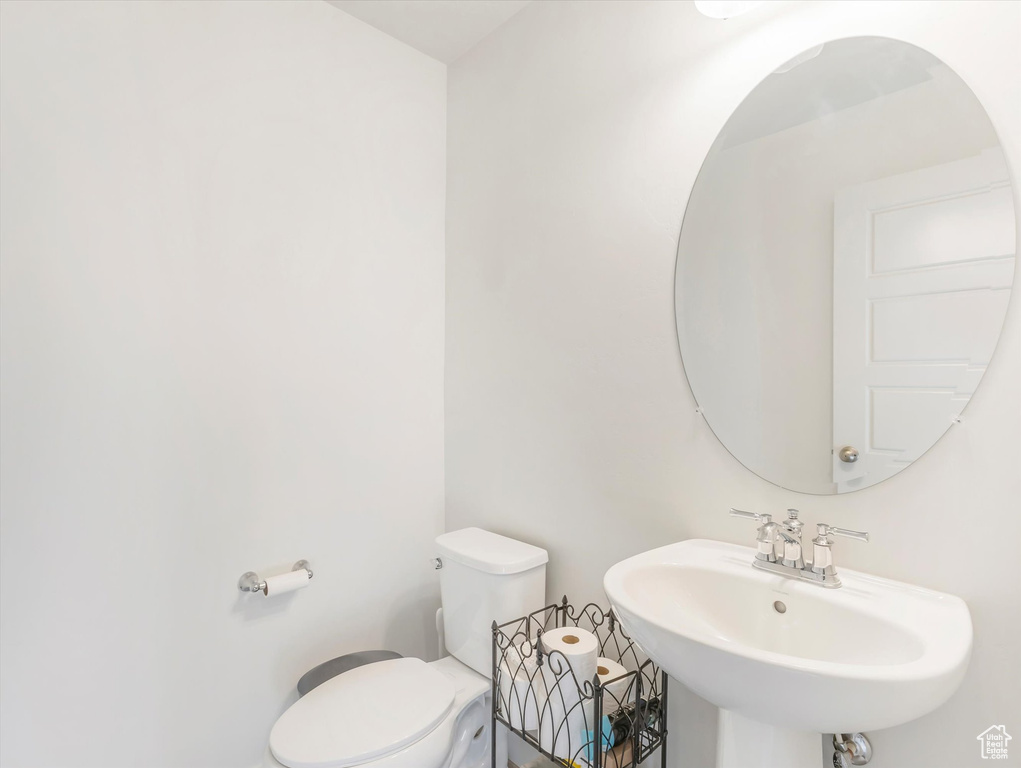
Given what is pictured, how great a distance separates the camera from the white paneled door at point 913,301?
0.89 metres

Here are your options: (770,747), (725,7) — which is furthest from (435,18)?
(770,747)

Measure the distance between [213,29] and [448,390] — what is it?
4.11 ft

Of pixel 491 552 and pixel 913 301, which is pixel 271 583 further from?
pixel 913 301

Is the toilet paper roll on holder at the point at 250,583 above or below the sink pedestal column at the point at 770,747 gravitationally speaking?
above

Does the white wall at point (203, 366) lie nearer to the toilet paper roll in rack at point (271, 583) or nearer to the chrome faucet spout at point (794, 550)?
the toilet paper roll in rack at point (271, 583)

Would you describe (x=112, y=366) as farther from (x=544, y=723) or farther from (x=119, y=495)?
(x=544, y=723)

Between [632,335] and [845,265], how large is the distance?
0.49 metres

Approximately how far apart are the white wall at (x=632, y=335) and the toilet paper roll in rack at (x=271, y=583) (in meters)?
0.58

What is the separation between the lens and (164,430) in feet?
4.63

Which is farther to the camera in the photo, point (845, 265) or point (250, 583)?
point (250, 583)

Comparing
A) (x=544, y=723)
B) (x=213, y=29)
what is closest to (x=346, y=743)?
(x=544, y=723)

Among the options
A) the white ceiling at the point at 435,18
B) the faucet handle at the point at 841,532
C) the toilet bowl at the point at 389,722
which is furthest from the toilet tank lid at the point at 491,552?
the white ceiling at the point at 435,18

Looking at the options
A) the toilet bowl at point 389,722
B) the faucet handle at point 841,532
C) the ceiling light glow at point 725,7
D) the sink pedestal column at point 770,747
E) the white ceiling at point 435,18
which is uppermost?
A: the white ceiling at point 435,18

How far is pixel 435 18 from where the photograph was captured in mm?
1763
